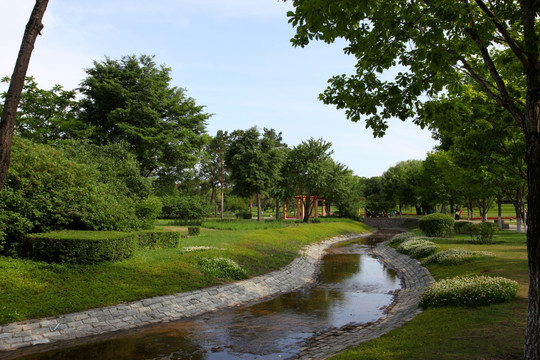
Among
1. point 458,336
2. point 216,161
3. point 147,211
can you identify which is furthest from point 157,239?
point 216,161

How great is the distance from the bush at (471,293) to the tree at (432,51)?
14.5 feet

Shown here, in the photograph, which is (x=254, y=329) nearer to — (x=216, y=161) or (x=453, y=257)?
(x=453, y=257)

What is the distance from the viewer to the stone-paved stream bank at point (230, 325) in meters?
8.02

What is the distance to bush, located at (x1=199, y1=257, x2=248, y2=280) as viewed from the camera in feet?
46.0

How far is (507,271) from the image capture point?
12.4 metres

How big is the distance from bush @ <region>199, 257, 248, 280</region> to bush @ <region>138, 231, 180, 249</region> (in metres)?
3.55

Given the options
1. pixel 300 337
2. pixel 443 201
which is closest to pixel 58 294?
pixel 300 337

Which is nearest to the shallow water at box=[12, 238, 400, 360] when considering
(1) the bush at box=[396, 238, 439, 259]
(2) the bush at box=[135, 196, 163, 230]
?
(1) the bush at box=[396, 238, 439, 259]

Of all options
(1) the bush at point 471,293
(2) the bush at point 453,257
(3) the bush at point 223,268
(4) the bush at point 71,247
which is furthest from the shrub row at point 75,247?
(2) the bush at point 453,257

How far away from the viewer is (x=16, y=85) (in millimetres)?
5633

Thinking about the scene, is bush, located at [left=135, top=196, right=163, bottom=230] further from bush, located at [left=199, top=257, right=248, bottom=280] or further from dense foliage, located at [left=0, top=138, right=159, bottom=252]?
bush, located at [left=199, top=257, right=248, bottom=280]

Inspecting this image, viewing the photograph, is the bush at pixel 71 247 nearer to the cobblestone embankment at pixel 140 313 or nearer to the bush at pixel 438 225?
the cobblestone embankment at pixel 140 313

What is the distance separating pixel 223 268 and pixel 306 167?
3126 centimetres

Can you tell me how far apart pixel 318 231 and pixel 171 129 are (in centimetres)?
1761
